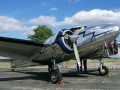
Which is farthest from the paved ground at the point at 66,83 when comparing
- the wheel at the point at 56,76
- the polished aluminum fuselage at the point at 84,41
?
the polished aluminum fuselage at the point at 84,41

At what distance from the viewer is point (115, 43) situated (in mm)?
11953

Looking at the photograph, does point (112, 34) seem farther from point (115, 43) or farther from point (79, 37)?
point (115, 43)

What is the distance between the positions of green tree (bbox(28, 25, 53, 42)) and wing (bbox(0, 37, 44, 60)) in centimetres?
3492

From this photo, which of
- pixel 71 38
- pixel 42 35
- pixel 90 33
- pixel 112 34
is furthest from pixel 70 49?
pixel 42 35

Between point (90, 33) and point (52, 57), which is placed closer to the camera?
point (90, 33)

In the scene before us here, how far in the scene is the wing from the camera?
891cm

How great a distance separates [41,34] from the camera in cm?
4622

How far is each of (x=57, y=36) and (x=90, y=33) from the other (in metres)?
2.23

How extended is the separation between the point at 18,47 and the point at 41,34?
3686 cm

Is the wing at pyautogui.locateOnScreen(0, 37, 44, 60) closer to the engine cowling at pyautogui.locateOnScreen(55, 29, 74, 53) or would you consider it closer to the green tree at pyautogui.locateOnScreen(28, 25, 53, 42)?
the engine cowling at pyautogui.locateOnScreen(55, 29, 74, 53)

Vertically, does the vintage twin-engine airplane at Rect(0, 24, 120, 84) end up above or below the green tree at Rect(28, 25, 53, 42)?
below

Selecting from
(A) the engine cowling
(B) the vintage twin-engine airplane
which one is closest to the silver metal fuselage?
(B) the vintage twin-engine airplane

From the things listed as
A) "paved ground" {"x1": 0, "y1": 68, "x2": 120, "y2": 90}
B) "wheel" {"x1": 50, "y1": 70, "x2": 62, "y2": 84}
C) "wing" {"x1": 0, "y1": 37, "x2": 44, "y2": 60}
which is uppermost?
"wing" {"x1": 0, "y1": 37, "x2": 44, "y2": 60}

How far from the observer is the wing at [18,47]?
8906 millimetres
